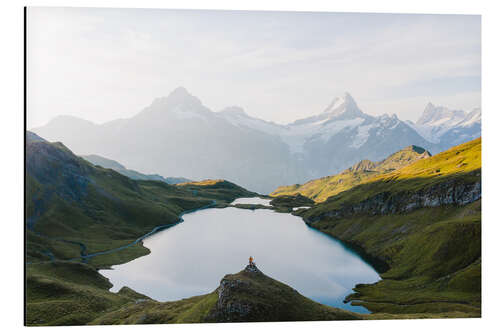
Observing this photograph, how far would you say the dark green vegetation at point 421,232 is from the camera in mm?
44472

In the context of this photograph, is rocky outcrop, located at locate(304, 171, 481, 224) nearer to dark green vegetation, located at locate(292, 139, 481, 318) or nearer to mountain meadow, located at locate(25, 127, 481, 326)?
dark green vegetation, located at locate(292, 139, 481, 318)

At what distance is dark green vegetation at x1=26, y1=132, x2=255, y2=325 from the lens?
44281mm

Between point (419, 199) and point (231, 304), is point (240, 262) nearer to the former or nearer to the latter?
point (231, 304)

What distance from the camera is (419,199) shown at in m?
87.1

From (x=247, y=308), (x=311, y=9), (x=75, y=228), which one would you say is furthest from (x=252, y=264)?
(x=75, y=228)

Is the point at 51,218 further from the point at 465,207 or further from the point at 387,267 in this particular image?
the point at 465,207

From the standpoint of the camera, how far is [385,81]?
49031mm

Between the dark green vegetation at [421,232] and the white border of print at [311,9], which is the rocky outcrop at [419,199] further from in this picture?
the white border of print at [311,9]

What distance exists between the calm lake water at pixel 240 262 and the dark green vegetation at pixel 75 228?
6726 mm

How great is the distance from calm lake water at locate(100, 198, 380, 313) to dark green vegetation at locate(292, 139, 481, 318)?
16.5 feet

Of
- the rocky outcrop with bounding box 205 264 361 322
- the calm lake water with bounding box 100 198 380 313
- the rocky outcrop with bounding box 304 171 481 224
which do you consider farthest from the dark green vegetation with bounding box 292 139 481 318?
the rocky outcrop with bounding box 205 264 361 322

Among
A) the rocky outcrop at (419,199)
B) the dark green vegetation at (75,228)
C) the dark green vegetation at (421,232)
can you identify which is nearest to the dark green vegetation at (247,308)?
the dark green vegetation at (421,232)

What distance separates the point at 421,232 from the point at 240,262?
129 feet
